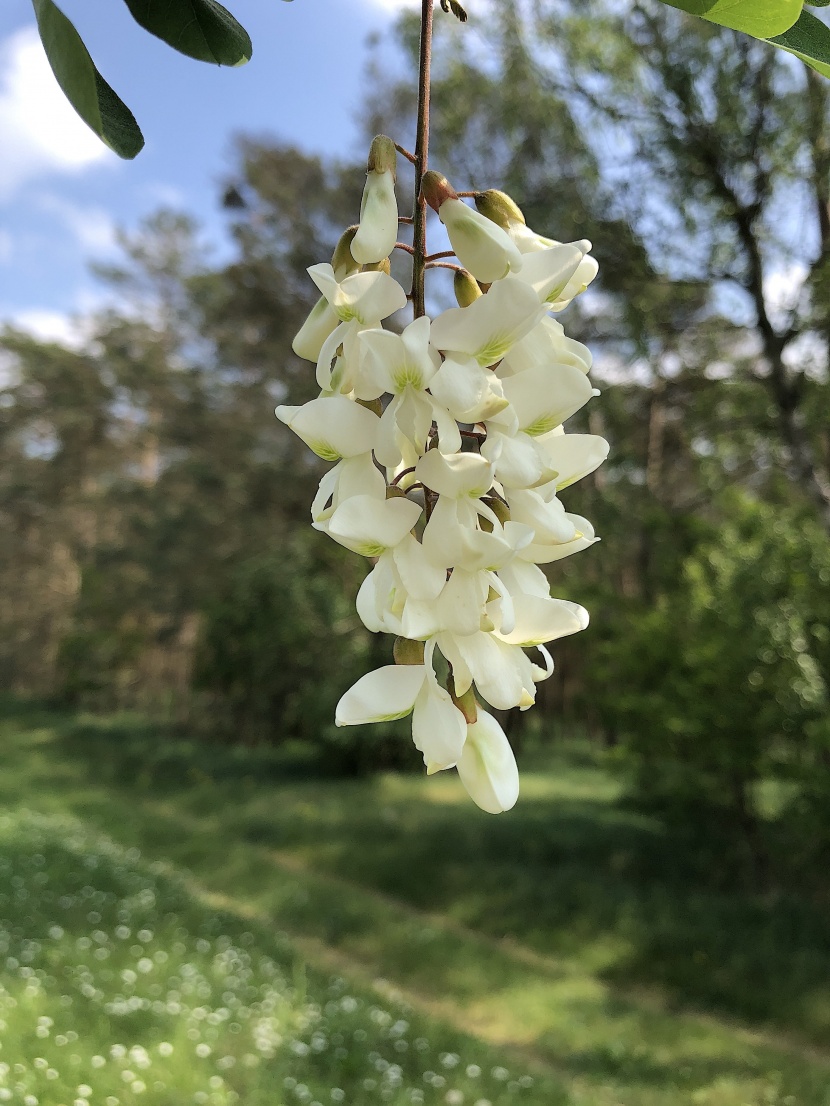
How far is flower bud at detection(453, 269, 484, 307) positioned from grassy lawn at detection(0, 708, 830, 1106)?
3556mm

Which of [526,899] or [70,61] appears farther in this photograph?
[526,899]

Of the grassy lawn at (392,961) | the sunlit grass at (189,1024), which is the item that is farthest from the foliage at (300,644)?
the sunlit grass at (189,1024)

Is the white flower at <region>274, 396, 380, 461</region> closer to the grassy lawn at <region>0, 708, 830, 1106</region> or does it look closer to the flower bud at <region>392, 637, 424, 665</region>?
the flower bud at <region>392, 637, 424, 665</region>

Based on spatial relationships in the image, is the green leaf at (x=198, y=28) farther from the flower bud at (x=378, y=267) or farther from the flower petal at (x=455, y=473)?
the flower petal at (x=455, y=473)

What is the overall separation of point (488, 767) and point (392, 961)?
575 centimetres

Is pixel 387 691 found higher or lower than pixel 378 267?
lower

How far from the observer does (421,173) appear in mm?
521

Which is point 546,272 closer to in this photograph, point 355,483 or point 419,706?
point 355,483

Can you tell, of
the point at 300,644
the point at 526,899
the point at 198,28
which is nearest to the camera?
the point at 198,28

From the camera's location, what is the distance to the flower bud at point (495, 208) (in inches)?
23.0

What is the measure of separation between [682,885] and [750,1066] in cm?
266

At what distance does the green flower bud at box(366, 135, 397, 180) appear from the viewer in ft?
1.87

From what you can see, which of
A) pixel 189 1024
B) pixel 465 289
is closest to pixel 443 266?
pixel 465 289

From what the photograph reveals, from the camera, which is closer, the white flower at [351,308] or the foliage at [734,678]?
the white flower at [351,308]
